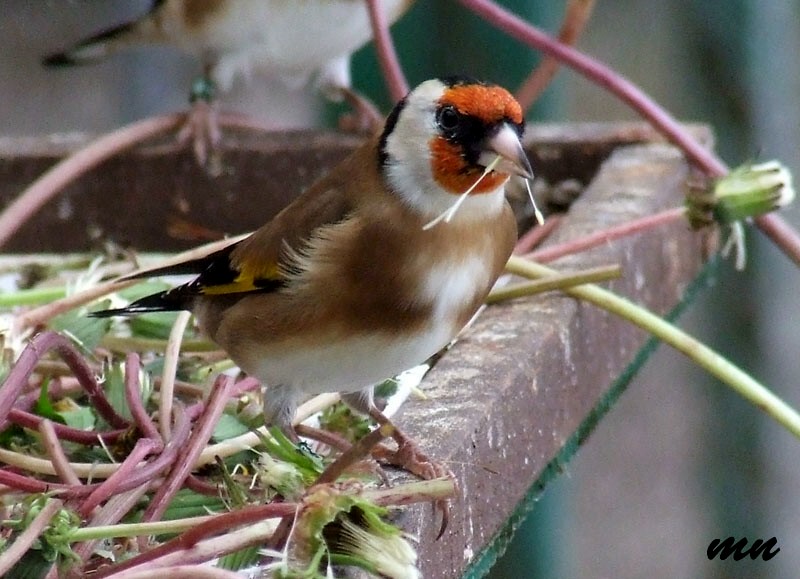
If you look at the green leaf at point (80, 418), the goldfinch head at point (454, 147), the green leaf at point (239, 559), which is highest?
the goldfinch head at point (454, 147)

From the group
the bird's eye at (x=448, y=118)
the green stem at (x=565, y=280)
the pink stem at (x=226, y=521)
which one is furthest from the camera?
the green stem at (x=565, y=280)

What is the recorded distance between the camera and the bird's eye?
4.93 ft

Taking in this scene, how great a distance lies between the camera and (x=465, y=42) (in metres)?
3.83

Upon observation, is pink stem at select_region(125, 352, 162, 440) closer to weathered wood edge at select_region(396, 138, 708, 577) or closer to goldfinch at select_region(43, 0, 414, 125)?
weathered wood edge at select_region(396, 138, 708, 577)

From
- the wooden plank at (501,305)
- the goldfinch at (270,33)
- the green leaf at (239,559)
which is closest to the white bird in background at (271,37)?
the goldfinch at (270,33)

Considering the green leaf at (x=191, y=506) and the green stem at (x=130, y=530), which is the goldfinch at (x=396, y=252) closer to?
the green leaf at (x=191, y=506)

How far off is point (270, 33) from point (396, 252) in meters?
1.91

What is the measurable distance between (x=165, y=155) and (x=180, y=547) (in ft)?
6.17

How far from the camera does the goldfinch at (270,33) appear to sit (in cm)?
321

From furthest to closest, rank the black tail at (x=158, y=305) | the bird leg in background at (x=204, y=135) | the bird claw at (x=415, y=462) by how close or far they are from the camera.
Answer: the bird leg in background at (x=204, y=135)
the black tail at (x=158, y=305)
the bird claw at (x=415, y=462)

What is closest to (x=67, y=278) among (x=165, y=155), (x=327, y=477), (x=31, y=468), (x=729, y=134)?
(x=165, y=155)

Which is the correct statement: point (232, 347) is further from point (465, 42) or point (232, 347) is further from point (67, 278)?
point (465, 42)

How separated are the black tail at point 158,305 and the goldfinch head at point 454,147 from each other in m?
0.38

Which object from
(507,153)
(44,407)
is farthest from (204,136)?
(507,153)
